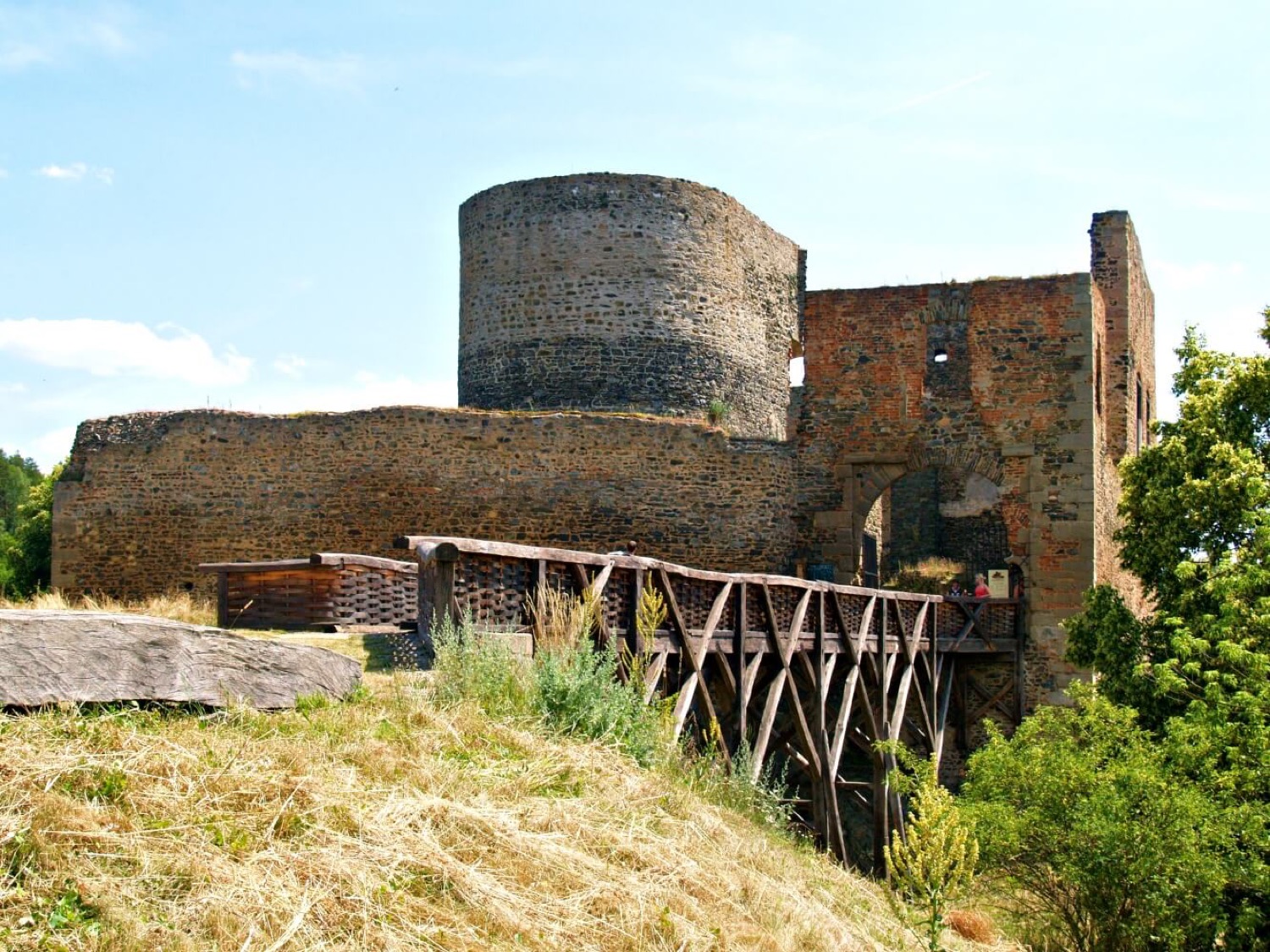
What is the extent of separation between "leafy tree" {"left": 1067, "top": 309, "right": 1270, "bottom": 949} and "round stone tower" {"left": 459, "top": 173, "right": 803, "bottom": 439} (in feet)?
25.3

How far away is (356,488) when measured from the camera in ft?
60.9

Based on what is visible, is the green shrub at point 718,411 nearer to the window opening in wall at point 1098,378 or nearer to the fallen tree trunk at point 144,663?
the window opening in wall at point 1098,378

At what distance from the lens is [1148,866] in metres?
9.20

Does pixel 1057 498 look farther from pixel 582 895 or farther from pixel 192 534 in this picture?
pixel 582 895

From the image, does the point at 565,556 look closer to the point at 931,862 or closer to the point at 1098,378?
the point at 931,862

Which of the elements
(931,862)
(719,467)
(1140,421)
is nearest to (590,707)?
(931,862)

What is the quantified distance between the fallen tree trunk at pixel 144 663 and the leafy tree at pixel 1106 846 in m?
5.50

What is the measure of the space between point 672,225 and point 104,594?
10.3 m

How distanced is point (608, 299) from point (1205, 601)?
36.1 ft

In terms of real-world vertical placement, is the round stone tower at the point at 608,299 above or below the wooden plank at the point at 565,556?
above

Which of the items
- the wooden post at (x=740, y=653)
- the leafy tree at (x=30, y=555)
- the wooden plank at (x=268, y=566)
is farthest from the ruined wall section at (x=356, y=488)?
the wooden post at (x=740, y=653)

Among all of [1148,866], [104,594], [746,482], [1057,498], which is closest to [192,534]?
[104,594]

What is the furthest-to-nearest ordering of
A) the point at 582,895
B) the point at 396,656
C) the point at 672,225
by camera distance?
the point at 672,225 < the point at 396,656 < the point at 582,895

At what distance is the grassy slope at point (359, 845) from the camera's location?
14.5 ft
